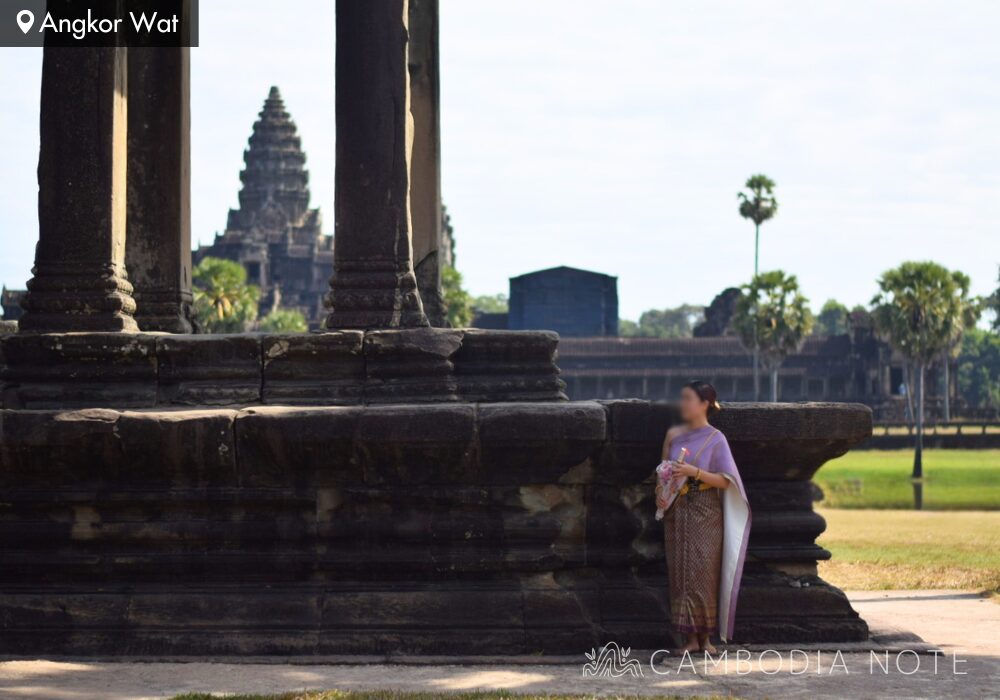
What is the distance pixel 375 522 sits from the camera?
661 cm

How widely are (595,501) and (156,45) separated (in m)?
4.07

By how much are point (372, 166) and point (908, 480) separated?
1440 inches

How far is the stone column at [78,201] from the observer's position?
7301 millimetres

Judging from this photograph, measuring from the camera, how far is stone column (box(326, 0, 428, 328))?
298 inches

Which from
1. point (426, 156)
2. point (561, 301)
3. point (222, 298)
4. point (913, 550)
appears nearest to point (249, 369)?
point (426, 156)

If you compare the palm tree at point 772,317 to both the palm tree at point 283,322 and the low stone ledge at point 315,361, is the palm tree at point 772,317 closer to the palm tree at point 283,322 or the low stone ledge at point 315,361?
the palm tree at point 283,322

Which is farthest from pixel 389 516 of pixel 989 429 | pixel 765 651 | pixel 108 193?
pixel 989 429

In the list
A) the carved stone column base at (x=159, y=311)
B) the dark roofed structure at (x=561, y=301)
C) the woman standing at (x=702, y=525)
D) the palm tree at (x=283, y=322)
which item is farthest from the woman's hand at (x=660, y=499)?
the dark roofed structure at (x=561, y=301)

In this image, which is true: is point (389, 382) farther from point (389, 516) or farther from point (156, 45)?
point (156, 45)

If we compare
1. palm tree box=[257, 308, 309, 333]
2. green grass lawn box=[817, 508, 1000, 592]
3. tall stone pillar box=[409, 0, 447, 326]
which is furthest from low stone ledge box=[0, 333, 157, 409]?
palm tree box=[257, 308, 309, 333]

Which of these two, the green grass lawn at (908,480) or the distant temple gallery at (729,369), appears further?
the distant temple gallery at (729,369)

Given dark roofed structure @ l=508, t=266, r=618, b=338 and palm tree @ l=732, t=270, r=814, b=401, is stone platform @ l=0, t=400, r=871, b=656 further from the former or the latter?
dark roofed structure @ l=508, t=266, r=618, b=338

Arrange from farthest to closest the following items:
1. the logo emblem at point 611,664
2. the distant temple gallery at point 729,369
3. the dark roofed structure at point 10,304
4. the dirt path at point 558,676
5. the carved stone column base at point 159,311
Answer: the distant temple gallery at point 729,369, the dark roofed structure at point 10,304, the carved stone column base at point 159,311, the logo emblem at point 611,664, the dirt path at point 558,676

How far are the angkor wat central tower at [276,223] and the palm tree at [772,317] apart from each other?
118 ft
